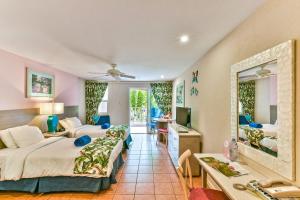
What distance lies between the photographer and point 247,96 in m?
2.05

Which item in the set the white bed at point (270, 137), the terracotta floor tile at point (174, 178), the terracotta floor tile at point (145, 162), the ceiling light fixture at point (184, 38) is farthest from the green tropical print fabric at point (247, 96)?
the terracotta floor tile at point (145, 162)

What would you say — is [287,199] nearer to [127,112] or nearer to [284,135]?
[284,135]

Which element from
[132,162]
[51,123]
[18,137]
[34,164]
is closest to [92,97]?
[51,123]

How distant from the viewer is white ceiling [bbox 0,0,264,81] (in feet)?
5.75

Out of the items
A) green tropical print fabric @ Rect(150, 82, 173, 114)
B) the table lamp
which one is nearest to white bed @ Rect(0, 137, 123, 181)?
the table lamp

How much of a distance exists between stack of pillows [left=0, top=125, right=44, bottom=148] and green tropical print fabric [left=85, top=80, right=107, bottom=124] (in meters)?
4.03

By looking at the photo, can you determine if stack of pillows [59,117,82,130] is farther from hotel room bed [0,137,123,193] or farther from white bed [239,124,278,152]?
white bed [239,124,278,152]

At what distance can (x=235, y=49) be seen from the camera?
89.5 inches

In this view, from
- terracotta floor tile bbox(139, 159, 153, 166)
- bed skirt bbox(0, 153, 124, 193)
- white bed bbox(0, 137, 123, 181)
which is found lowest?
terracotta floor tile bbox(139, 159, 153, 166)

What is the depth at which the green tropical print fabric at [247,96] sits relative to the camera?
6.45ft

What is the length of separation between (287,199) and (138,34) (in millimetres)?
2316

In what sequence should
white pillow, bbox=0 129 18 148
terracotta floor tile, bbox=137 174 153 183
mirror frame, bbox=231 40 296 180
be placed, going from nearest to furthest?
mirror frame, bbox=231 40 296 180 → white pillow, bbox=0 129 18 148 → terracotta floor tile, bbox=137 174 153 183

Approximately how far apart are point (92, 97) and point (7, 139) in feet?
14.9

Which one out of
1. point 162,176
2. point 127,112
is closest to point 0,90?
point 162,176
